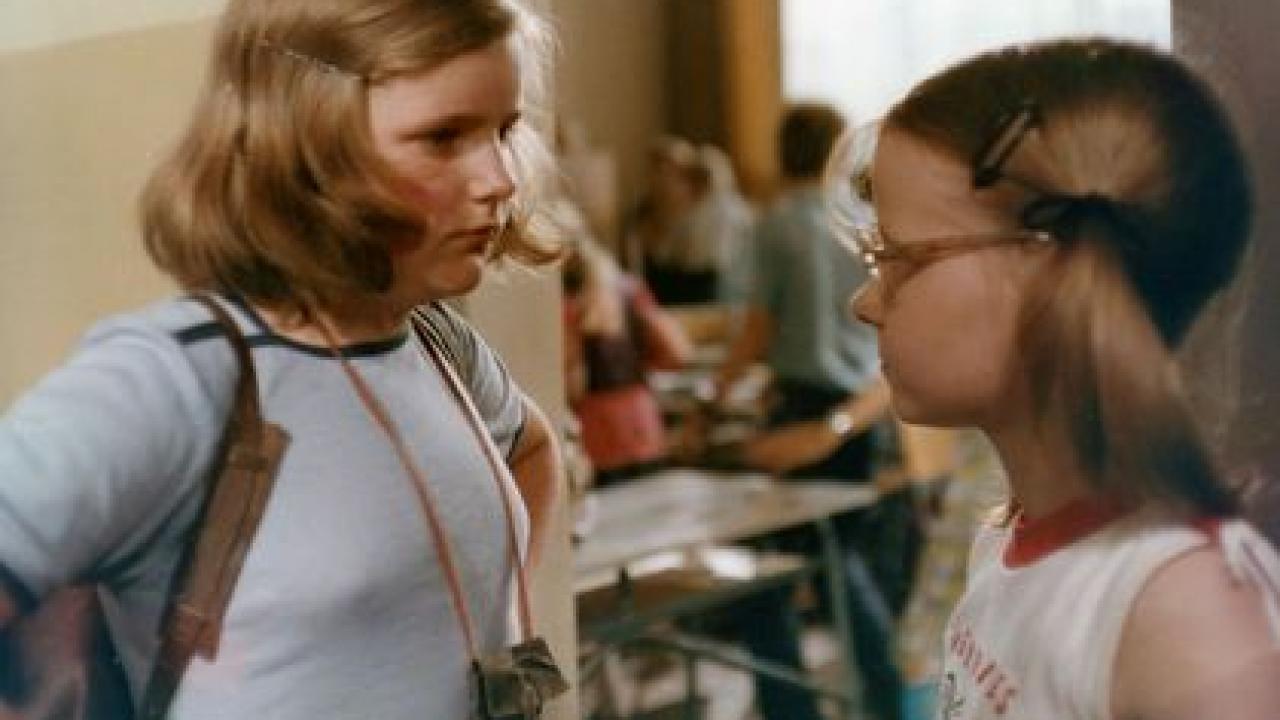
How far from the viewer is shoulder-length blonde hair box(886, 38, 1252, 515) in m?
0.56

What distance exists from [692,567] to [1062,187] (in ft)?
4.60

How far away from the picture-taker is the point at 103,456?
0.56m

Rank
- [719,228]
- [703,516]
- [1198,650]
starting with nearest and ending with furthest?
1. [1198,650]
2. [703,516]
3. [719,228]

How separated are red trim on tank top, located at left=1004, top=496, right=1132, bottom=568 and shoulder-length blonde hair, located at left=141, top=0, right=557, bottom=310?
0.82 ft

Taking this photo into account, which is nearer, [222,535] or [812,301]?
[222,535]

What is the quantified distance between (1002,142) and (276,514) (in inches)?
11.2

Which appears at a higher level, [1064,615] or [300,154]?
[300,154]

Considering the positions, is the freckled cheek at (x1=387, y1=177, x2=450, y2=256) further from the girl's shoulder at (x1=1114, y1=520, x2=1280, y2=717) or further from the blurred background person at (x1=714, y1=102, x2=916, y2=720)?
the blurred background person at (x1=714, y1=102, x2=916, y2=720)

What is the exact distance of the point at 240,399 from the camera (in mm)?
599

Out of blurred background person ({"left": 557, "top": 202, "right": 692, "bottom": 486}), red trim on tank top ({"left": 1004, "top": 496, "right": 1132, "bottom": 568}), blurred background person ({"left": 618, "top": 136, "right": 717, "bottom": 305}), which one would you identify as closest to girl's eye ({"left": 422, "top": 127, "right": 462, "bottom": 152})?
red trim on tank top ({"left": 1004, "top": 496, "right": 1132, "bottom": 568})

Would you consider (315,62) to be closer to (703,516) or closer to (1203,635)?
(1203,635)

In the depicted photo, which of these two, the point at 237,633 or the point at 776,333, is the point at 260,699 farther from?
the point at 776,333

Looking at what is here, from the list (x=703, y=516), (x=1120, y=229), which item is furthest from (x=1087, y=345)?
(x=703, y=516)

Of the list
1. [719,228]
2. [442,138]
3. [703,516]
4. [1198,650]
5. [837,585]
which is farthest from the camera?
[719,228]
